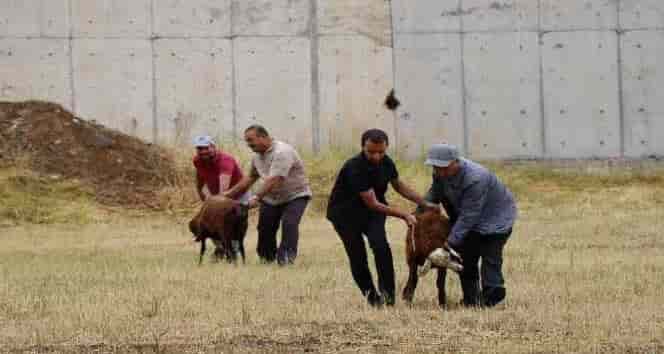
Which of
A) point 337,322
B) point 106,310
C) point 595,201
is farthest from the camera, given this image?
point 595,201

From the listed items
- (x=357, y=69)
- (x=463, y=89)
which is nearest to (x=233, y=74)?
(x=357, y=69)

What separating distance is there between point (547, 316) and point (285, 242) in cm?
505

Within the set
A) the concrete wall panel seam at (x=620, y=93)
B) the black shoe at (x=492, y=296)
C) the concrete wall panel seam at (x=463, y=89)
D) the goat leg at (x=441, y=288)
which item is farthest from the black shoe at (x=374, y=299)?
the concrete wall panel seam at (x=620, y=93)

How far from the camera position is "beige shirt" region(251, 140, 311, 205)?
15.4m

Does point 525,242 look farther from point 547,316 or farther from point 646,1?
point 646,1

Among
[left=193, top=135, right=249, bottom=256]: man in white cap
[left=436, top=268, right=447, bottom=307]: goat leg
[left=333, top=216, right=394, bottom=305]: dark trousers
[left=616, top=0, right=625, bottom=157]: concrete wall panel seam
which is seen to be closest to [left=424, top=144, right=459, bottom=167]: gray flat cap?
[left=333, top=216, right=394, bottom=305]: dark trousers

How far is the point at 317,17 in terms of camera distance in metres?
27.0

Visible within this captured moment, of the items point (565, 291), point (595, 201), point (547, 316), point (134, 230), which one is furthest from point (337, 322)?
point (595, 201)

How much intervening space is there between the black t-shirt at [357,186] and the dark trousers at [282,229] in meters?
3.80

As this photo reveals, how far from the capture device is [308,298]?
12.7 metres

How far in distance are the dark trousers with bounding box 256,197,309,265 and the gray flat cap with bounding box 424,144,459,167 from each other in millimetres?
4642

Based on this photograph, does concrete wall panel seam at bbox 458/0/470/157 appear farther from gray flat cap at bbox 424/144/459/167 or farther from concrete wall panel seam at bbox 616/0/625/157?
gray flat cap at bbox 424/144/459/167

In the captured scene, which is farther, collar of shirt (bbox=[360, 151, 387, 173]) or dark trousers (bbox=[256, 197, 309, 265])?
dark trousers (bbox=[256, 197, 309, 265])

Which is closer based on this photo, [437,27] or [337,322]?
[337,322]
